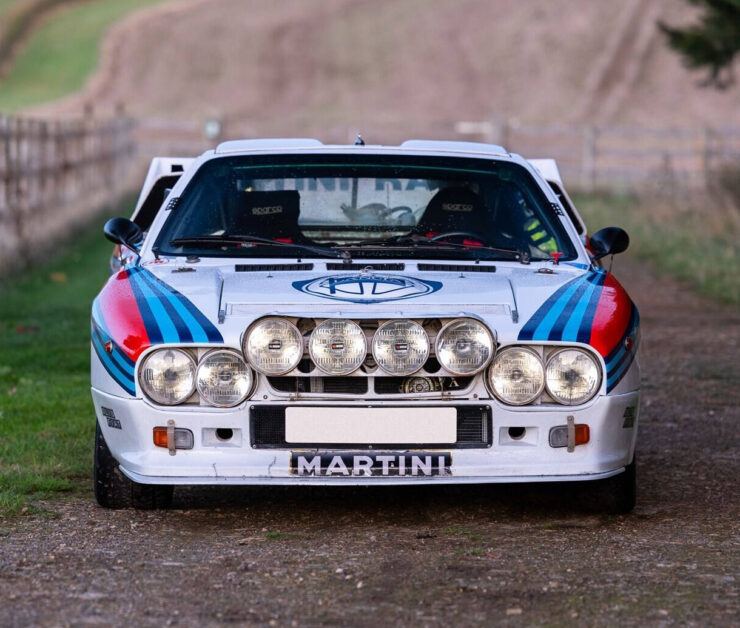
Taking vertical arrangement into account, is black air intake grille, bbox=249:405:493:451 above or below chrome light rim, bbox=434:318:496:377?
below

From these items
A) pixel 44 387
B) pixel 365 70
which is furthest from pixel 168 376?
pixel 365 70

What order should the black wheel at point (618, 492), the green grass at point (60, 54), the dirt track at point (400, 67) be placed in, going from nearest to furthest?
the black wheel at point (618, 492) < the dirt track at point (400, 67) < the green grass at point (60, 54)

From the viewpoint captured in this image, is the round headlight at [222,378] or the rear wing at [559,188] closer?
the round headlight at [222,378]

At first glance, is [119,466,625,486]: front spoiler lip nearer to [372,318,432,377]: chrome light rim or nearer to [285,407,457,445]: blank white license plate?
[285,407,457,445]: blank white license plate

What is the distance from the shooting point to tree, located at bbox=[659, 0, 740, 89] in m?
18.8

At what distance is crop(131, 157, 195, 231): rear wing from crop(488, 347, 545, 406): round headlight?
3306mm

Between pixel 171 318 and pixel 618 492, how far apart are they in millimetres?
1807

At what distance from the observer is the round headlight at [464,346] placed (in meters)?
5.53

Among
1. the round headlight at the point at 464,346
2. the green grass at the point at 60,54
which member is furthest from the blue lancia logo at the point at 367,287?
the green grass at the point at 60,54

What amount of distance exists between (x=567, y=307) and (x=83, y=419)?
3318 millimetres


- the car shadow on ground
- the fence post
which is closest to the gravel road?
the car shadow on ground

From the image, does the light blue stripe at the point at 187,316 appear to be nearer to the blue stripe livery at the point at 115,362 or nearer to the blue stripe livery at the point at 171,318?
Answer: the blue stripe livery at the point at 171,318

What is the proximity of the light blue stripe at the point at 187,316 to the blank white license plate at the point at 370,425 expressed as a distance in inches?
15.9

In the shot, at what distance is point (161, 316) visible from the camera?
5707 millimetres
